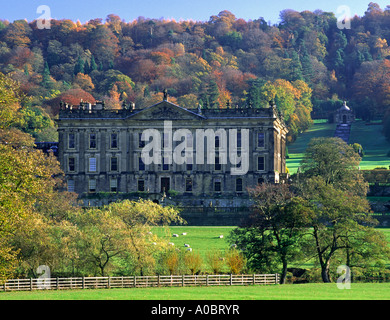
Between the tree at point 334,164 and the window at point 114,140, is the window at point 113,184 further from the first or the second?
the tree at point 334,164

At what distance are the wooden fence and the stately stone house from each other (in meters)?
41.4

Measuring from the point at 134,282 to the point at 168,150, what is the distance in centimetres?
4462

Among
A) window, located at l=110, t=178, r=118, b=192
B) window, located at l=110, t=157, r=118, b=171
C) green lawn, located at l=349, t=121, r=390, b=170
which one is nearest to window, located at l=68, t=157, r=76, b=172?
window, located at l=110, t=157, r=118, b=171

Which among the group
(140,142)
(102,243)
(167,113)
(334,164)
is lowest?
(102,243)

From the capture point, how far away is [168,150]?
282 feet

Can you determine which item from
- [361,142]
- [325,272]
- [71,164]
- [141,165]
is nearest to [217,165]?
[141,165]

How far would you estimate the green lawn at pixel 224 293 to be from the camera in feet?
117

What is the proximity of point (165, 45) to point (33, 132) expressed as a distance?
3267 inches

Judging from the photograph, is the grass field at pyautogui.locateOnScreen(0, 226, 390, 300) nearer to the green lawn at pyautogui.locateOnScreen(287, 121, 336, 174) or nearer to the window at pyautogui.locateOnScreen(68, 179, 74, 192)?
the window at pyautogui.locateOnScreen(68, 179, 74, 192)

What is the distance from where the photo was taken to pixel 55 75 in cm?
16775

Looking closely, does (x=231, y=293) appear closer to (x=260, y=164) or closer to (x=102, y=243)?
(x=102, y=243)

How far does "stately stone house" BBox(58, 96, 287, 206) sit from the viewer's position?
8512 centimetres

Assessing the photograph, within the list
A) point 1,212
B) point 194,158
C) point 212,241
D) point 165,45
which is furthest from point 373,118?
point 1,212
